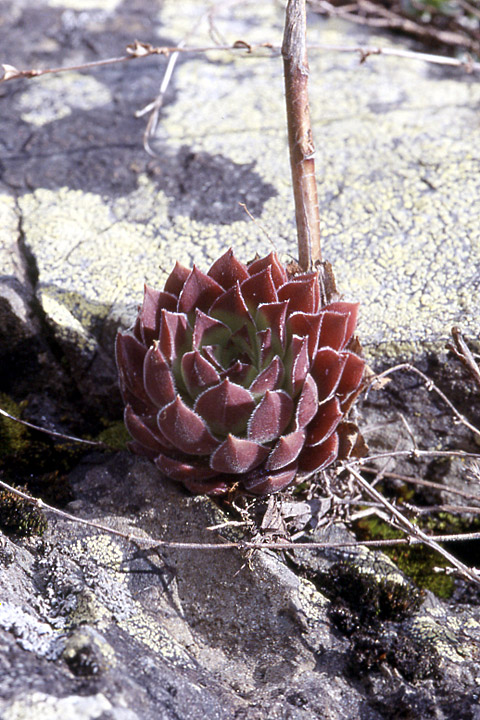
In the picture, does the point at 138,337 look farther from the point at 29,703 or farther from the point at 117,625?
the point at 29,703

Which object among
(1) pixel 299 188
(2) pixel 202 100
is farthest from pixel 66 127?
(1) pixel 299 188

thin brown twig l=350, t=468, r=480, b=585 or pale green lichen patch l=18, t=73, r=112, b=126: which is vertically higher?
pale green lichen patch l=18, t=73, r=112, b=126

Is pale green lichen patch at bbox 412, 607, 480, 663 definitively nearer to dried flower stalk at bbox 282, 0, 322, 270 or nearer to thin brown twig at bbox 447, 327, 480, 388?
thin brown twig at bbox 447, 327, 480, 388

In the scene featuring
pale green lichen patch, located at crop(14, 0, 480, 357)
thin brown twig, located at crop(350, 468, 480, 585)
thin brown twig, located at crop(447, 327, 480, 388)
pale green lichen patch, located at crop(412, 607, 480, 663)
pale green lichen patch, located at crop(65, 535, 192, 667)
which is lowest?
pale green lichen patch, located at crop(412, 607, 480, 663)

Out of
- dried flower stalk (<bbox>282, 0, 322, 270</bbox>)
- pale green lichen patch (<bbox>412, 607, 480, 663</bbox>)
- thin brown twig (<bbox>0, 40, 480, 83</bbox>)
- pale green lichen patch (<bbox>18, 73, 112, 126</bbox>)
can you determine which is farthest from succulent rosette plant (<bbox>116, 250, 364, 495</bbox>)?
pale green lichen patch (<bbox>18, 73, 112, 126</bbox>)

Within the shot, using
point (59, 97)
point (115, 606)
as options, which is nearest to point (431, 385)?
point (115, 606)
